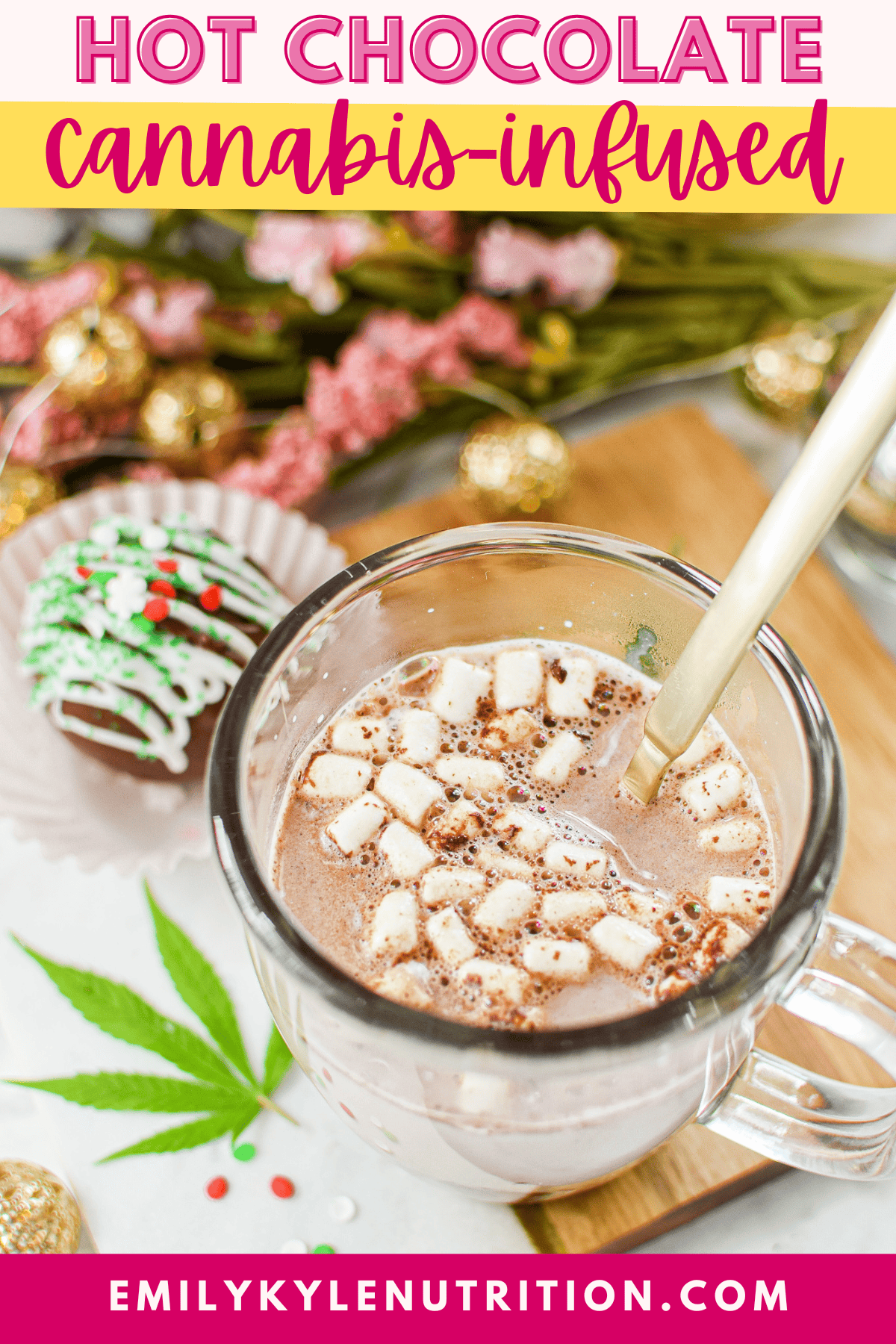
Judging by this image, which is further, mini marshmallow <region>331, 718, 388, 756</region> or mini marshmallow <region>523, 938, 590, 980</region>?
mini marshmallow <region>331, 718, 388, 756</region>

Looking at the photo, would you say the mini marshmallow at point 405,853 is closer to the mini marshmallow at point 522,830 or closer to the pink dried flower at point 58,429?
the mini marshmallow at point 522,830

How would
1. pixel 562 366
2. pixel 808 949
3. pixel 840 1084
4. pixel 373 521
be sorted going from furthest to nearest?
pixel 562 366, pixel 373 521, pixel 840 1084, pixel 808 949

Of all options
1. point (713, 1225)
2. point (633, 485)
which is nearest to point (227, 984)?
point (713, 1225)

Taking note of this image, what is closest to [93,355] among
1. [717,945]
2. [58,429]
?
[58,429]

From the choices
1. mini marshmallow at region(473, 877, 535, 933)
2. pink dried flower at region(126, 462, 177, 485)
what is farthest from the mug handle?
pink dried flower at region(126, 462, 177, 485)

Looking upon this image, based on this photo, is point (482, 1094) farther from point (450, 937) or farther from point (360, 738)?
point (360, 738)

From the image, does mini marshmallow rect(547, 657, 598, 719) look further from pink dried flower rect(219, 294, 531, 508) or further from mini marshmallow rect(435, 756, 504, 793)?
pink dried flower rect(219, 294, 531, 508)
